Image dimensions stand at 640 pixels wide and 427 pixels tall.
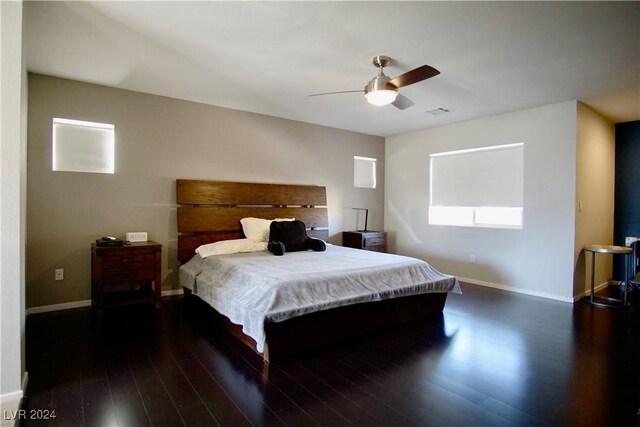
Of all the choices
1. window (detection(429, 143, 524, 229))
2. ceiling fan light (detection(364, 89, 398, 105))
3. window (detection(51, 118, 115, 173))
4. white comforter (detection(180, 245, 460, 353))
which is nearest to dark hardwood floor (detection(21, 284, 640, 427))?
white comforter (detection(180, 245, 460, 353))

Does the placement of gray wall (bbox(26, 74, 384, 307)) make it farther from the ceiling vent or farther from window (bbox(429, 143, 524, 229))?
window (bbox(429, 143, 524, 229))

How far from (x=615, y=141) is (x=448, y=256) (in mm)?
3084

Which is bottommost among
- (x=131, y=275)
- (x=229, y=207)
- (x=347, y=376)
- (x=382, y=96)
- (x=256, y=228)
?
(x=347, y=376)

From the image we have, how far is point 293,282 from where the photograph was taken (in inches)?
104

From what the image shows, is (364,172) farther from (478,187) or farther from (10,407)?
(10,407)

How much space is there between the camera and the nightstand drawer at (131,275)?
11.1 ft

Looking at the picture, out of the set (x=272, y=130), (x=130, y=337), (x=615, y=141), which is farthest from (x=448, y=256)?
(x=130, y=337)

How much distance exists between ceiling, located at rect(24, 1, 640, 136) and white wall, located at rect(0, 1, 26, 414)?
646 mm

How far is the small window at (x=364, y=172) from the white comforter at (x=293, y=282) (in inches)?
96.7

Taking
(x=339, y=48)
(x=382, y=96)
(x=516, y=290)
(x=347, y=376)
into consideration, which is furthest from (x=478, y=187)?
(x=347, y=376)

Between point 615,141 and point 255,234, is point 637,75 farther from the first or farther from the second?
point 255,234

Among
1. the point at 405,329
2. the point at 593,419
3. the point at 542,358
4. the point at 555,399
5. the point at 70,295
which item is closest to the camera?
the point at 593,419

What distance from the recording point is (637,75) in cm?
331

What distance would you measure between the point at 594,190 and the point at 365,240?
3.26 m
